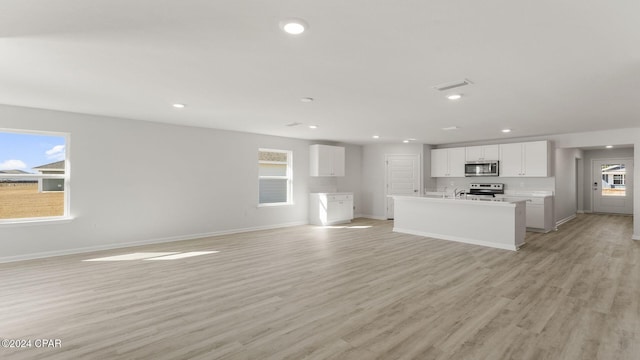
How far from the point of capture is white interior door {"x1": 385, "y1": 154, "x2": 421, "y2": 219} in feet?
30.3

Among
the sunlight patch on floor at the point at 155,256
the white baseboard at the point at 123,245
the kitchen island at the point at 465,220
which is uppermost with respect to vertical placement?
the kitchen island at the point at 465,220

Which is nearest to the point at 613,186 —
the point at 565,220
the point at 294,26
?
the point at 565,220

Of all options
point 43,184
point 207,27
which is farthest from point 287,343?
point 43,184

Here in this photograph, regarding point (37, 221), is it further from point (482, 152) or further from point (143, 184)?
point (482, 152)

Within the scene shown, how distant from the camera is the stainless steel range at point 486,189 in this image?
26.9ft

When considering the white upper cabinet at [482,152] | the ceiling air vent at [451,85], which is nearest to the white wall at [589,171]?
the white upper cabinet at [482,152]

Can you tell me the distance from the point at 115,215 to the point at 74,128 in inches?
63.0

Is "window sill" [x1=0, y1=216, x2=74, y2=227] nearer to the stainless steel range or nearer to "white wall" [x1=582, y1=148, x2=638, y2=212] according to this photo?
the stainless steel range

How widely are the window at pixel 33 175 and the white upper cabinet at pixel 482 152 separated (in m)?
8.99

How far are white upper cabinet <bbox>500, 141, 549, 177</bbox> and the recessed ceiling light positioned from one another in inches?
288

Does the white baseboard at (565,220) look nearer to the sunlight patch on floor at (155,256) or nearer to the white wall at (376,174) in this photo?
the white wall at (376,174)

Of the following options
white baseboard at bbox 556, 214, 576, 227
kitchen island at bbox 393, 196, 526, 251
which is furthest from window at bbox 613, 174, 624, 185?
kitchen island at bbox 393, 196, 526, 251

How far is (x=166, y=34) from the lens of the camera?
2320mm

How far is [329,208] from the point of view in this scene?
824 centimetres
